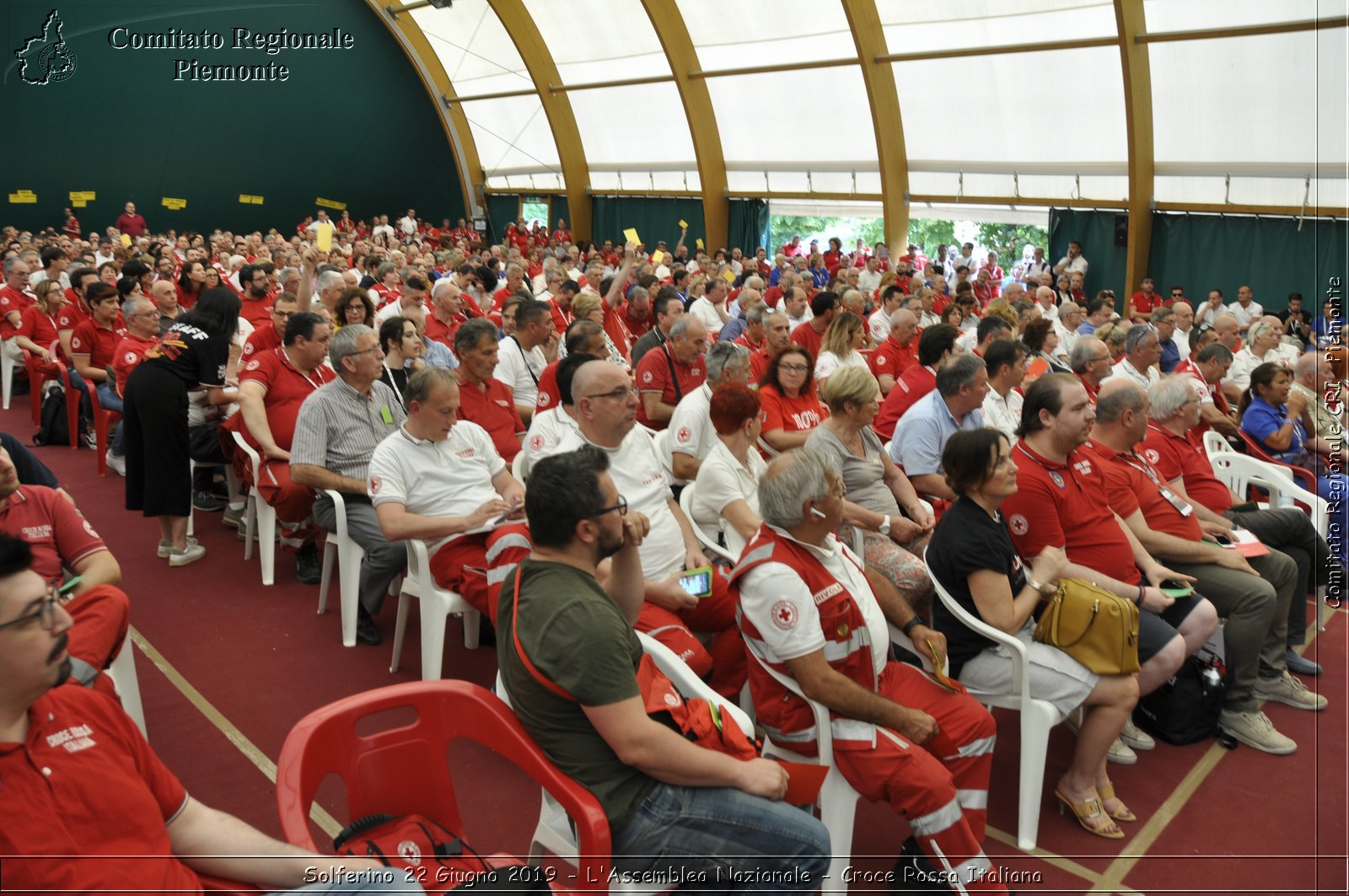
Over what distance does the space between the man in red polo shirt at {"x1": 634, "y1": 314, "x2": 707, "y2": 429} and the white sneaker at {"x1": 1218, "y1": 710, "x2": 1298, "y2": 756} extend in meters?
2.97

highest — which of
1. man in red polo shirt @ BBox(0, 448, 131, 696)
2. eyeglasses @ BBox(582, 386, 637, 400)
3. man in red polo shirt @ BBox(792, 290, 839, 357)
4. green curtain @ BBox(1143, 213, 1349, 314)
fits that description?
green curtain @ BBox(1143, 213, 1349, 314)

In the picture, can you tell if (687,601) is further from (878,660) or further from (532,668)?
(532,668)

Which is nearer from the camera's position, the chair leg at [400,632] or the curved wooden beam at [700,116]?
the chair leg at [400,632]

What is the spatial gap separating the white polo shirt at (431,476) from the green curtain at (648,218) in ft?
53.2

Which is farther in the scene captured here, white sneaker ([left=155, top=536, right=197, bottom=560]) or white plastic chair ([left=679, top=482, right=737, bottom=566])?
white sneaker ([left=155, top=536, right=197, bottom=560])

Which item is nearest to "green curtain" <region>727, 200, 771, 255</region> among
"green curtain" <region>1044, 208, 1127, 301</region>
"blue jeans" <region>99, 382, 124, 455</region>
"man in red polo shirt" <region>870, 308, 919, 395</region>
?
"green curtain" <region>1044, 208, 1127, 301</region>

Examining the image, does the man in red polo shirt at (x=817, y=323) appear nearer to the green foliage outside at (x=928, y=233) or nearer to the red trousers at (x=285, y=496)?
the red trousers at (x=285, y=496)

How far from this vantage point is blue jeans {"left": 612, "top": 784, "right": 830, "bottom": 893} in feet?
6.44

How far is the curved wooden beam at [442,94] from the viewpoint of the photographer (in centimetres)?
2180

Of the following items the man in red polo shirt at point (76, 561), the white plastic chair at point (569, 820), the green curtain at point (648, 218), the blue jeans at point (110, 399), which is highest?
the green curtain at point (648, 218)

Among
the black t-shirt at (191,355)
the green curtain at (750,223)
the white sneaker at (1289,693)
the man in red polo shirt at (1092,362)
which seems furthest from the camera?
the green curtain at (750,223)

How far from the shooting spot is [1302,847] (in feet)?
9.53

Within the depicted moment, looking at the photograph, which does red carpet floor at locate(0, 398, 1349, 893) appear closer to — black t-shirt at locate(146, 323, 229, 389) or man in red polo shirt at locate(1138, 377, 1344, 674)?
man in red polo shirt at locate(1138, 377, 1344, 674)

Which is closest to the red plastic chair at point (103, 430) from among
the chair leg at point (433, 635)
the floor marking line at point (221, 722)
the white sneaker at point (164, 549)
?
the white sneaker at point (164, 549)
